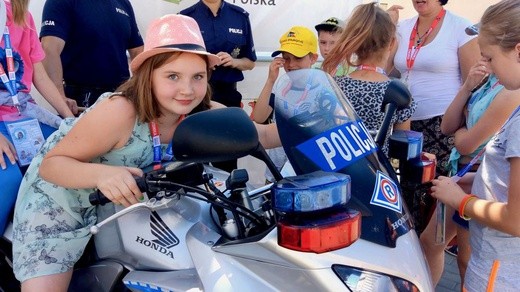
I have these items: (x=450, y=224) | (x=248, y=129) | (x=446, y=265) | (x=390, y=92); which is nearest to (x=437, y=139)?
(x=450, y=224)

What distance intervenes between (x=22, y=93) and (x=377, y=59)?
79.6 inches

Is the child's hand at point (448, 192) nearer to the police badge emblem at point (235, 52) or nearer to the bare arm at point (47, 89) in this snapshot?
the bare arm at point (47, 89)

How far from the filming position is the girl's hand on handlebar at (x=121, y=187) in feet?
4.84

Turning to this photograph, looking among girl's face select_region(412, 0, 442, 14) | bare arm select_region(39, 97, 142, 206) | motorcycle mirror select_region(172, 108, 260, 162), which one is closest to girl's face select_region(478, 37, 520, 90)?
motorcycle mirror select_region(172, 108, 260, 162)

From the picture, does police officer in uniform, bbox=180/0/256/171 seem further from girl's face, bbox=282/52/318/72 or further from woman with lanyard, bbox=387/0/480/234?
woman with lanyard, bbox=387/0/480/234

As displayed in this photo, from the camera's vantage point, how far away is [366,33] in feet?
9.45

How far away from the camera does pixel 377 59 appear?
293cm

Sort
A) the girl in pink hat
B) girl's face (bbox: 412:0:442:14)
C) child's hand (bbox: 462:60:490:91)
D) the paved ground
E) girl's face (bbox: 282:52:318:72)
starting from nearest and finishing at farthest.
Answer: the girl in pink hat < child's hand (bbox: 462:60:490:91) < girl's face (bbox: 412:0:442:14) < the paved ground < girl's face (bbox: 282:52:318:72)

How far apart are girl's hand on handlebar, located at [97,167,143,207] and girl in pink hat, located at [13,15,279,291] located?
277mm

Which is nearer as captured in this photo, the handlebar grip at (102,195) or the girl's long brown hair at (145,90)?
the handlebar grip at (102,195)

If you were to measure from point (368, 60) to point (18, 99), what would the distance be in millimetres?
1976

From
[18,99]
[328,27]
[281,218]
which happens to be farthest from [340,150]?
[328,27]

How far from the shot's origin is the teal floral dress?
6.07 feet

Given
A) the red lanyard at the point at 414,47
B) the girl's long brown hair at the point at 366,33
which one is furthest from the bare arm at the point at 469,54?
the girl's long brown hair at the point at 366,33
